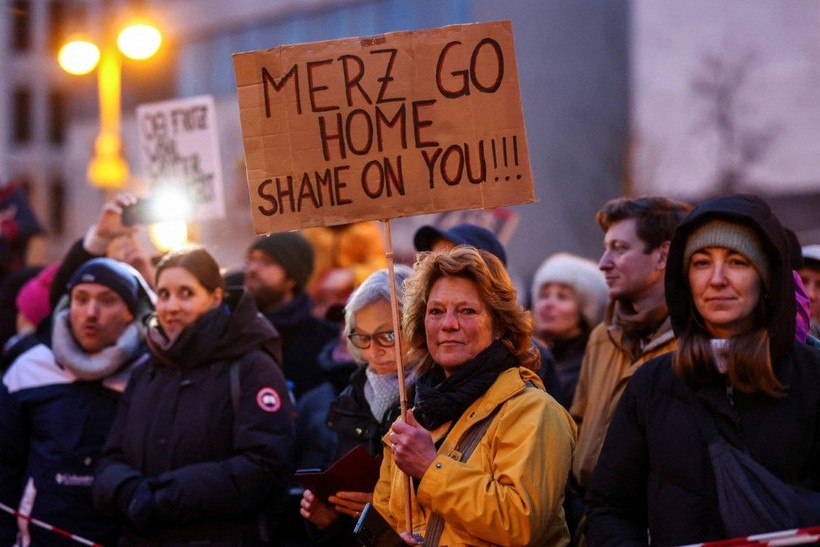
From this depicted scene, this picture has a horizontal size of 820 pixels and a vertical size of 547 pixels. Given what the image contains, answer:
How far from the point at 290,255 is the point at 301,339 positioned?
2.19 ft

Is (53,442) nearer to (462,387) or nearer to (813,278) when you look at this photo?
(462,387)

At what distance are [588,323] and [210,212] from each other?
2.54 m

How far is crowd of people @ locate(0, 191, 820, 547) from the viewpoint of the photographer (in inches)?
153

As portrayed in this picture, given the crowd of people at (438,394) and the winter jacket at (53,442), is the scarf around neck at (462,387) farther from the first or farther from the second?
the winter jacket at (53,442)

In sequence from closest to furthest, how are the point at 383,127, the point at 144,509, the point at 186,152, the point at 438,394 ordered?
the point at 438,394 < the point at 383,127 < the point at 144,509 < the point at 186,152

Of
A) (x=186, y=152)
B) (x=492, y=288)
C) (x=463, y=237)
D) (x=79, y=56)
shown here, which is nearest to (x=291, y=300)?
(x=186, y=152)

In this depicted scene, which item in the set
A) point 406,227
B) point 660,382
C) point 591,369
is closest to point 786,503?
→ point 660,382

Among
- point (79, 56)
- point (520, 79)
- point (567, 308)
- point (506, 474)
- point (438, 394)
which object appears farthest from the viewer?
point (520, 79)

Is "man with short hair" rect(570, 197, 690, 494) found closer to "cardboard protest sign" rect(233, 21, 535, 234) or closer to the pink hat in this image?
"cardboard protest sign" rect(233, 21, 535, 234)

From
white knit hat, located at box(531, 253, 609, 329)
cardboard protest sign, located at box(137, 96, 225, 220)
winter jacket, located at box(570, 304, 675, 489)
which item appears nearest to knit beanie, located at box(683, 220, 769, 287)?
winter jacket, located at box(570, 304, 675, 489)

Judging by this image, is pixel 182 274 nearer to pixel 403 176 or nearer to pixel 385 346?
pixel 385 346

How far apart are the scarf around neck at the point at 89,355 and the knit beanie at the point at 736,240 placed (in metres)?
3.45

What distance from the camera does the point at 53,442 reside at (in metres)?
6.23

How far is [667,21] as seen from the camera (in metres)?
25.0
